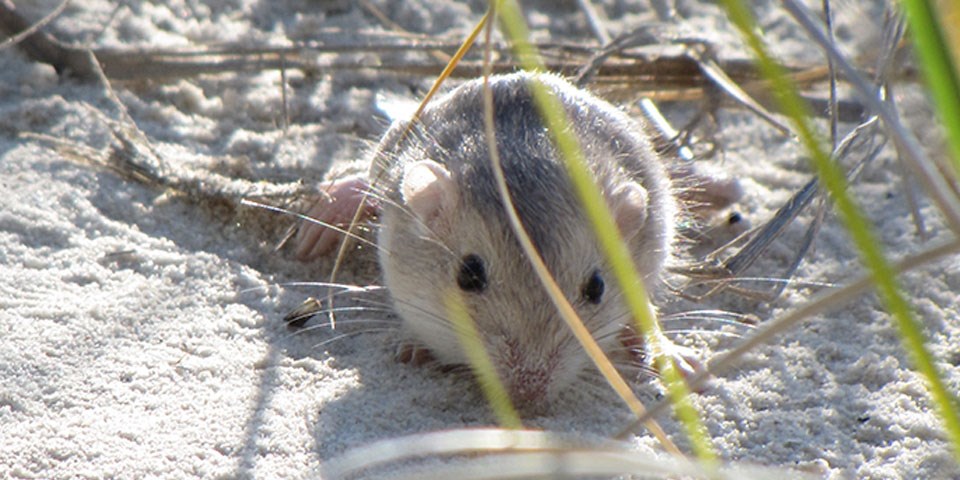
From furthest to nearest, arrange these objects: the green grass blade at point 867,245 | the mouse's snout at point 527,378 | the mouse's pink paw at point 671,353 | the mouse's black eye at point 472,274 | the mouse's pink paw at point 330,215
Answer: the mouse's pink paw at point 330,215 → the mouse's pink paw at point 671,353 → the mouse's black eye at point 472,274 → the mouse's snout at point 527,378 → the green grass blade at point 867,245

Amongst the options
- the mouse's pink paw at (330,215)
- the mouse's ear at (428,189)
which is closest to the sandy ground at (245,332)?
the mouse's pink paw at (330,215)

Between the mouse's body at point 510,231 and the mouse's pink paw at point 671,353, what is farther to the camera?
the mouse's pink paw at point 671,353

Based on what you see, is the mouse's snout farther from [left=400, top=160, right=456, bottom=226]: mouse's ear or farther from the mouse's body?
[left=400, top=160, right=456, bottom=226]: mouse's ear

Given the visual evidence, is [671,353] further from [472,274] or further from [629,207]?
[472,274]

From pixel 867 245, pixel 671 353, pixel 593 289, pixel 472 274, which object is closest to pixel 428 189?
pixel 472 274

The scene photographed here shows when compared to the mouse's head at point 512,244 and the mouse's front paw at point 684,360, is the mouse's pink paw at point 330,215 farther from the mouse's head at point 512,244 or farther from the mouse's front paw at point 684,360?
the mouse's front paw at point 684,360

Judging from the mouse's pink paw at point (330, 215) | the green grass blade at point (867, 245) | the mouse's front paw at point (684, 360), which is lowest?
the green grass blade at point (867, 245)

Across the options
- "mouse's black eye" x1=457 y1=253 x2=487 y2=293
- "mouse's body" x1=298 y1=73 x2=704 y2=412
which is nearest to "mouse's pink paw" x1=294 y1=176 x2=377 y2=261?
"mouse's body" x1=298 y1=73 x2=704 y2=412

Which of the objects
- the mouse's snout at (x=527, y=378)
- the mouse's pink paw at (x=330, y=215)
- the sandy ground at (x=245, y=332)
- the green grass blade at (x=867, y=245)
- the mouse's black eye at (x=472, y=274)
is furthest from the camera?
the mouse's pink paw at (x=330, y=215)
